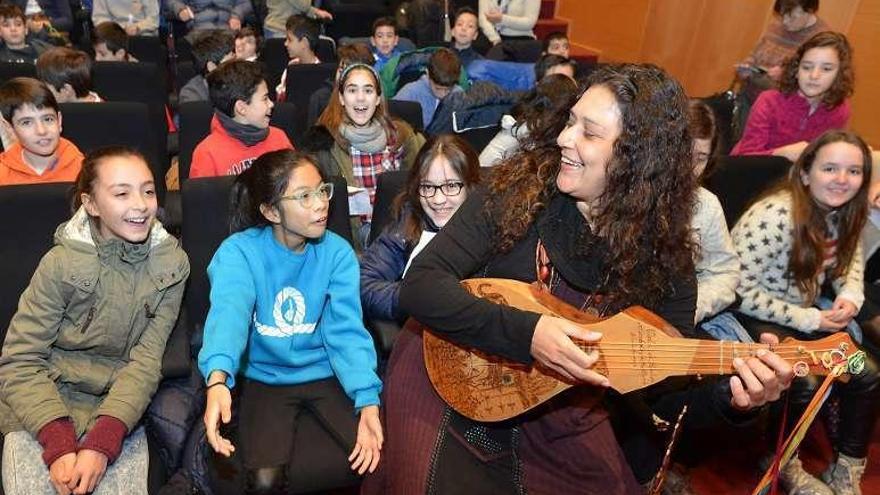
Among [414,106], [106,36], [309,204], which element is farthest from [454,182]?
[106,36]

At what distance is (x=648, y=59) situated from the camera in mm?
5953

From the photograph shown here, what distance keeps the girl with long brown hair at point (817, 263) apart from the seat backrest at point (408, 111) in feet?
5.06

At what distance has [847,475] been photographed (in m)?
2.15

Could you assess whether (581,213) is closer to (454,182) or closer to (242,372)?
(454,182)

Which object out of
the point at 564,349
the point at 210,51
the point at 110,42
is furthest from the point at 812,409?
the point at 110,42

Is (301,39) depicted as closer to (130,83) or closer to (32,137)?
(130,83)

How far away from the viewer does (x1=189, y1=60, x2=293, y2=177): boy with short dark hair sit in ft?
8.40

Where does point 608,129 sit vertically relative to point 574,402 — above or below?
above

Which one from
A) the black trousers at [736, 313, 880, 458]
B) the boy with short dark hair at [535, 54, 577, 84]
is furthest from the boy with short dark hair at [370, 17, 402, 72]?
the black trousers at [736, 313, 880, 458]

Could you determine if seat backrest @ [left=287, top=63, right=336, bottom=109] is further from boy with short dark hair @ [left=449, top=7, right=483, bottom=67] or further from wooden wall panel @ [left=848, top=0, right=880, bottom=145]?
wooden wall panel @ [left=848, top=0, right=880, bottom=145]

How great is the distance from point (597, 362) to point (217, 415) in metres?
0.81

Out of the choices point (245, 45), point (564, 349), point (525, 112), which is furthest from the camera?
point (245, 45)

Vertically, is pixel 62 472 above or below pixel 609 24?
below

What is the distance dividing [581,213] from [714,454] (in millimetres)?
1480
